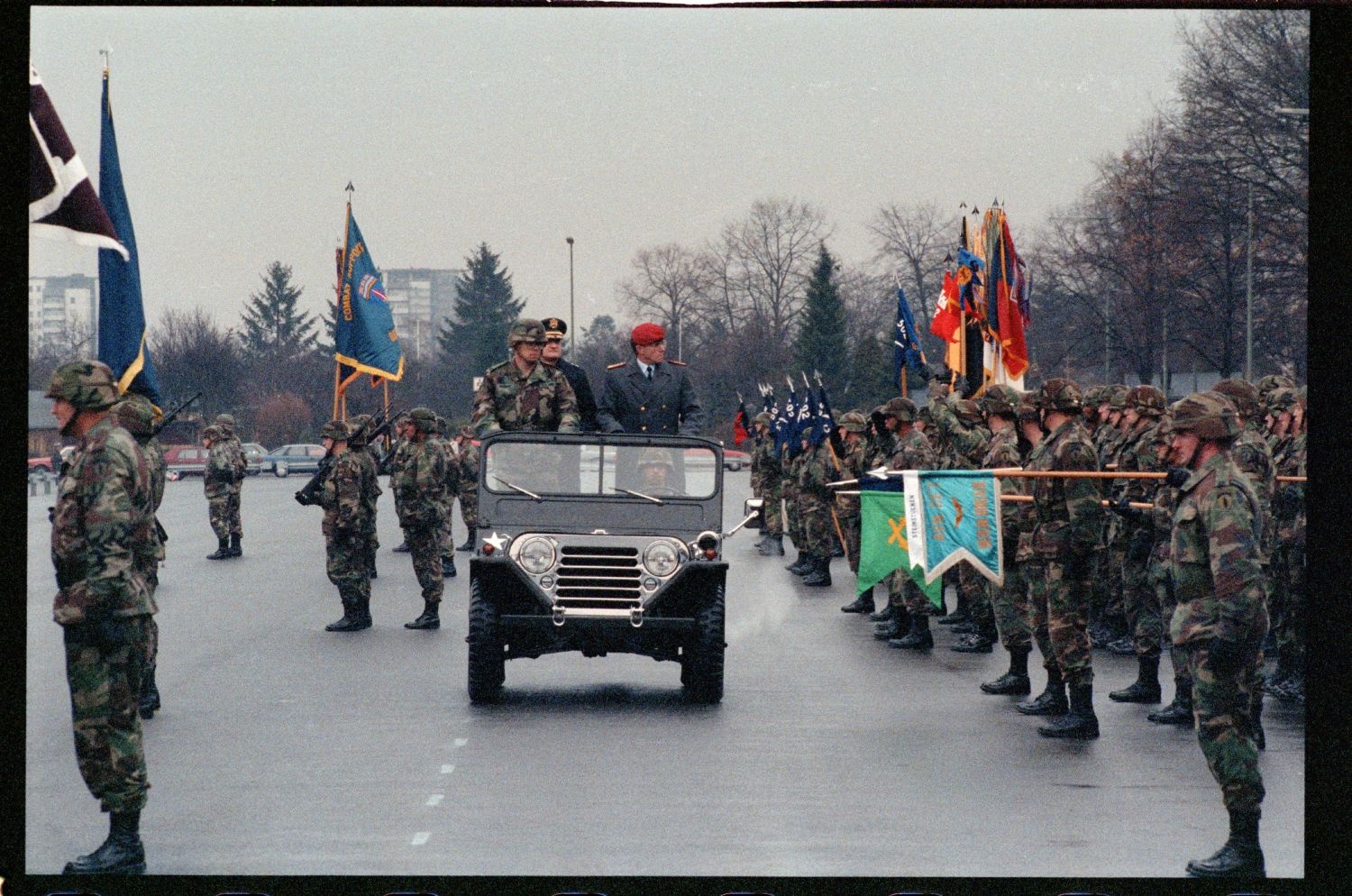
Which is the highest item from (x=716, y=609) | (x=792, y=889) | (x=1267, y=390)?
(x=1267, y=390)

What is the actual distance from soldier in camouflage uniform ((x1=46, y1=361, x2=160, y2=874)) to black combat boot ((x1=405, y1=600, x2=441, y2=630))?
377 inches

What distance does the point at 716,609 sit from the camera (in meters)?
12.6

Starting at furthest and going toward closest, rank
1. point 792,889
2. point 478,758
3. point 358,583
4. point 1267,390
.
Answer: point 358,583, point 1267,390, point 478,758, point 792,889

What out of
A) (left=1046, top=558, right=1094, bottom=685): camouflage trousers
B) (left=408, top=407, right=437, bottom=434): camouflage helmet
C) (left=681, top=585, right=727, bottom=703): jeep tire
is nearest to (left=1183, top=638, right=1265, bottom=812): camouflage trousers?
(left=1046, top=558, right=1094, bottom=685): camouflage trousers

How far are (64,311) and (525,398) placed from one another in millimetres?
6316

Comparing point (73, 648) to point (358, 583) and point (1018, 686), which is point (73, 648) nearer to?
point (1018, 686)

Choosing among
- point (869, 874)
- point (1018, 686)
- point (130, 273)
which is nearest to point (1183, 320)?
point (1018, 686)

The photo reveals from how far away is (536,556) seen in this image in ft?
41.2

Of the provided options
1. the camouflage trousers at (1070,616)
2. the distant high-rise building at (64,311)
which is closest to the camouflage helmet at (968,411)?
the camouflage trousers at (1070,616)

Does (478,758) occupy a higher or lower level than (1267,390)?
lower

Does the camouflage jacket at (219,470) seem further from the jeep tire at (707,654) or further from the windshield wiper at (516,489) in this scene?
the jeep tire at (707,654)

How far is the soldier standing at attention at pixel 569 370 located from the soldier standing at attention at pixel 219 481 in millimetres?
15036

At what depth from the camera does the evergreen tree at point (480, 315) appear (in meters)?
71.2

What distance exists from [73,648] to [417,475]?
1116 centimetres
